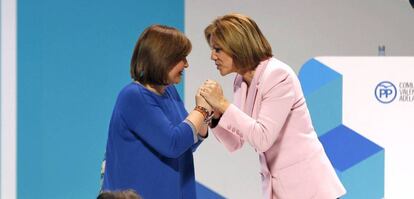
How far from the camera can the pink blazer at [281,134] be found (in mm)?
2381

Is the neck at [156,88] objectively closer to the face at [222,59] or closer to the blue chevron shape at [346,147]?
the face at [222,59]

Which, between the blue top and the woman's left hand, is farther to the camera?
the woman's left hand

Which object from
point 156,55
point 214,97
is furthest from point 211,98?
point 156,55

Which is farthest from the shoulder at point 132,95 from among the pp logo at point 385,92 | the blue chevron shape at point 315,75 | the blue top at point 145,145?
the pp logo at point 385,92

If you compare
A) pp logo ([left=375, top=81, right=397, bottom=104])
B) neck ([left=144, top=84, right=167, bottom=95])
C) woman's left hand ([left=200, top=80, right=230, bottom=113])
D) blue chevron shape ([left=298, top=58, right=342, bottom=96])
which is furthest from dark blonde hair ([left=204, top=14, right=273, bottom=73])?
pp logo ([left=375, top=81, right=397, bottom=104])

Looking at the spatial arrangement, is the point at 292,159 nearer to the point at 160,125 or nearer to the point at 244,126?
the point at 244,126

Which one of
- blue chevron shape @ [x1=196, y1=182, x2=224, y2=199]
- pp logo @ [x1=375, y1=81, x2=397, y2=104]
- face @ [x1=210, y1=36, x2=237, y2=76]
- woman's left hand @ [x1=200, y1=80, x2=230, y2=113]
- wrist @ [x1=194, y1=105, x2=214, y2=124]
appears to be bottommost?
blue chevron shape @ [x1=196, y1=182, x2=224, y2=199]

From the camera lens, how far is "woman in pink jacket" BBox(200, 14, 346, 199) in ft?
7.83

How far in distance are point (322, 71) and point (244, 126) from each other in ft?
4.60

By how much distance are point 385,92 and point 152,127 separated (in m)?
1.76

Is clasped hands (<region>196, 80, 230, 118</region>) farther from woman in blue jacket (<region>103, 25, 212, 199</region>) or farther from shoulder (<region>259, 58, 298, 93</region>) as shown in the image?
shoulder (<region>259, 58, 298, 93</region>)

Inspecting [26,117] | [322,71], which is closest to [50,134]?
[26,117]

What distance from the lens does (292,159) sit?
8.04ft

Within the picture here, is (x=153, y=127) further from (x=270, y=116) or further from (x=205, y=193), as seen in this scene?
(x=205, y=193)
